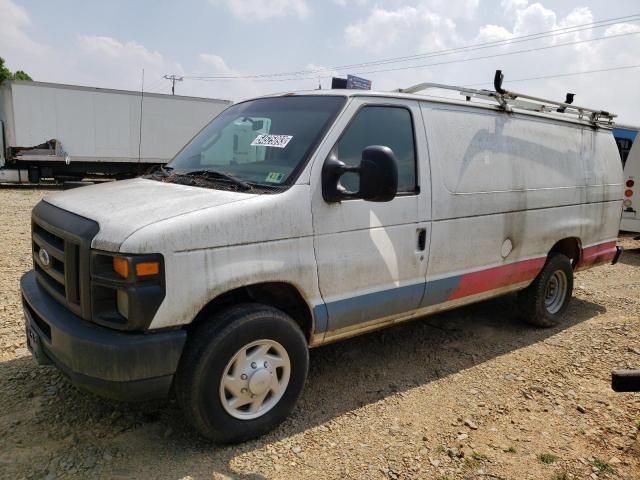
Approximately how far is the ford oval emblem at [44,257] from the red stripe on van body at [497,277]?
2941mm

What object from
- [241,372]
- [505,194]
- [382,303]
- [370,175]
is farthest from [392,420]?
[505,194]

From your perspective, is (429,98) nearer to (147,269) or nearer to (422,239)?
(422,239)

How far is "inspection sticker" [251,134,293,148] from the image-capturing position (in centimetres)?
339

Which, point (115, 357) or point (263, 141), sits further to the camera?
point (263, 141)

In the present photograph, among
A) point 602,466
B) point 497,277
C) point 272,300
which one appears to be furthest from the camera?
point 497,277

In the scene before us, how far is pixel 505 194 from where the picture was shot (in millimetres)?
4434

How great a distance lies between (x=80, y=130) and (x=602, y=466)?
1954cm

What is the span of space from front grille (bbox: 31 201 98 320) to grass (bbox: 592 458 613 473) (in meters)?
3.09

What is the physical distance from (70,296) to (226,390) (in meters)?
1.02

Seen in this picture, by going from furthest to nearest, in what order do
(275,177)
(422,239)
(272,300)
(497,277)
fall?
(497,277)
(422,239)
(272,300)
(275,177)

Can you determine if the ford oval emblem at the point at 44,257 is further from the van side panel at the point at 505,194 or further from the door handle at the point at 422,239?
the van side panel at the point at 505,194

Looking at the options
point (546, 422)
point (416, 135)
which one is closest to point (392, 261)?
point (416, 135)

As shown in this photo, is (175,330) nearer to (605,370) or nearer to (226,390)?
(226,390)

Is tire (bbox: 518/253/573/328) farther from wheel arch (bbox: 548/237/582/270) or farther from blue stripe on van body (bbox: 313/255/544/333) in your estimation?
blue stripe on van body (bbox: 313/255/544/333)
